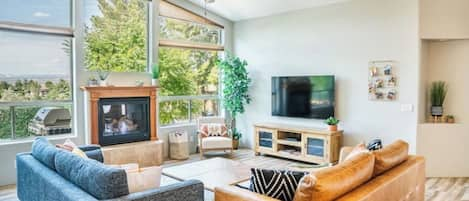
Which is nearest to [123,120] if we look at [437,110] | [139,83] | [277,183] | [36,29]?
[139,83]

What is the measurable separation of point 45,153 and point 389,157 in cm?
306

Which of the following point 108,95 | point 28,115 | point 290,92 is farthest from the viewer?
point 290,92

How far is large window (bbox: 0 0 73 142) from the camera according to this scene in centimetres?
493

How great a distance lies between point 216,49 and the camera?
7602mm

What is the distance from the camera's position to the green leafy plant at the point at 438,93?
5414 millimetres

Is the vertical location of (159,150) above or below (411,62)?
below

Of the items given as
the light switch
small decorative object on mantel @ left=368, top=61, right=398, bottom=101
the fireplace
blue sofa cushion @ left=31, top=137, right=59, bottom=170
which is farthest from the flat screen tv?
blue sofa cushion @ left=31, top=137, right=59, bottom=170

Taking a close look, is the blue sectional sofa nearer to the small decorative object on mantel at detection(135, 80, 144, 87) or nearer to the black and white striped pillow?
the black and white striped pillow

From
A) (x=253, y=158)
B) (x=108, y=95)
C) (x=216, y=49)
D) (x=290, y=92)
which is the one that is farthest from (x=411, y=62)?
(x=108, y=95)

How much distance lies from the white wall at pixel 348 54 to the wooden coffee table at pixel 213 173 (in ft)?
8.59

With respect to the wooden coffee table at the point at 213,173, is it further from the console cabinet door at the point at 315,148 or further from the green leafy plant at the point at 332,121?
the green leafy plant at the point at 332,121

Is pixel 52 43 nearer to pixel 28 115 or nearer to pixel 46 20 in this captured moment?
pixel 46 20

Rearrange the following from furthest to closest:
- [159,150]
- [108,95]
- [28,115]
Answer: [159,150] → [108,95] → [28,115]

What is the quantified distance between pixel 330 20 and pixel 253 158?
2.91 metres
